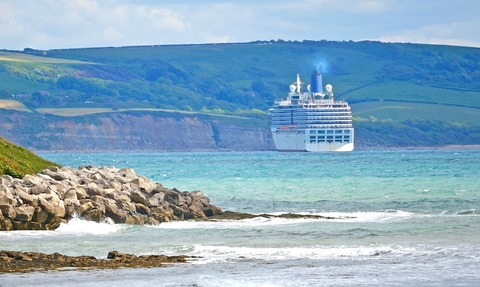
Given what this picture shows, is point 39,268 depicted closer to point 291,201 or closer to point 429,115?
point 291,201

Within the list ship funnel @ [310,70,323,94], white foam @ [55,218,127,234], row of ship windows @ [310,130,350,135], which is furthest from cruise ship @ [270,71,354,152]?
white foam @ [55,218,127,234]

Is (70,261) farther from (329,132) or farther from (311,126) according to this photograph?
(329,132)

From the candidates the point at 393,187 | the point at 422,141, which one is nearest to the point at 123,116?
the point at 422,141

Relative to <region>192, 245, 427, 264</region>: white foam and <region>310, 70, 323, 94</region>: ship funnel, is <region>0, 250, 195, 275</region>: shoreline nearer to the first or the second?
<region>192, 245, 427, 264</region>: white foam

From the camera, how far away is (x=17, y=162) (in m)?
31.1

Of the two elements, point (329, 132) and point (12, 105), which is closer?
point (329, 132)

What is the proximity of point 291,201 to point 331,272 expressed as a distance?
1889 cm

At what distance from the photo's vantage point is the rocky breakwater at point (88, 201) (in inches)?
928

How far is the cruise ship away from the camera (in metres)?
150

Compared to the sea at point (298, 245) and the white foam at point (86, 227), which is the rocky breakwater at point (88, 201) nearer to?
the white foam at point (86, 227)

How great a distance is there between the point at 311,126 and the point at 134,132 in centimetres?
4512

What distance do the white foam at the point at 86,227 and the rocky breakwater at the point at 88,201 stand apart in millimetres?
148

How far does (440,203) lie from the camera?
32781mm

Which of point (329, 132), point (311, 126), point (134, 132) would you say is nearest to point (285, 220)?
point (311, 126)
